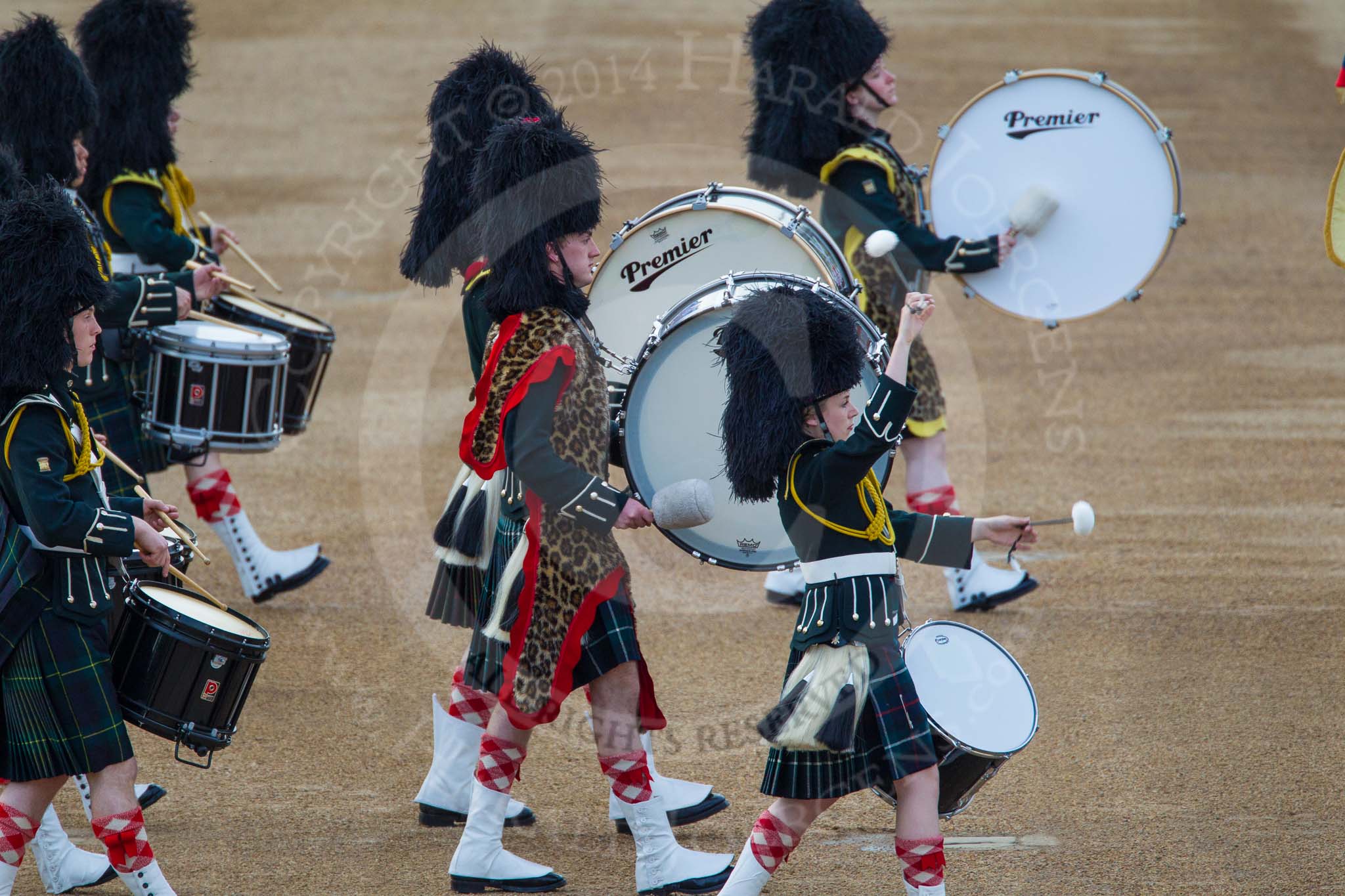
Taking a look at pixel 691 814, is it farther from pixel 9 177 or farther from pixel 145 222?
pixel 145 222

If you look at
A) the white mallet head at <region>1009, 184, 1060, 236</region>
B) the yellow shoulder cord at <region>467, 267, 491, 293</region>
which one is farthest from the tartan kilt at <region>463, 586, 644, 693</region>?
the white mallet head at <region>1009, 184, 1060, 236</region>

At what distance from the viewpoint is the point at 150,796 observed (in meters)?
3.77

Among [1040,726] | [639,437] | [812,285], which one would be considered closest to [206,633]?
[639,437]

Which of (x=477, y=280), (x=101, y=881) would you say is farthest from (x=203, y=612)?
(x=477, y=280)

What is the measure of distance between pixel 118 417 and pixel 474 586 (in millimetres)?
1440

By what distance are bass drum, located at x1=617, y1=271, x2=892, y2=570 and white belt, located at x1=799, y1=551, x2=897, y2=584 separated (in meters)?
0.37

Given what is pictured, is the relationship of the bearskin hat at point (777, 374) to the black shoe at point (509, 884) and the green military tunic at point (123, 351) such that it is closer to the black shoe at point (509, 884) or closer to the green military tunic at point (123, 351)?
the black shoe at point (509, 884)

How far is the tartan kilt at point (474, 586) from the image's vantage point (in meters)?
3.31

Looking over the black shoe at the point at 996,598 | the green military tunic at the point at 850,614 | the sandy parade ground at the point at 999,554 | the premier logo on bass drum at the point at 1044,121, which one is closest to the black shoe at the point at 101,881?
the sandy parade ground at the point at 999,554

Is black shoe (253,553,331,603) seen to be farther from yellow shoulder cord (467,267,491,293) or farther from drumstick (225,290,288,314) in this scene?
yellow shoulder cord (467,267,491,293)

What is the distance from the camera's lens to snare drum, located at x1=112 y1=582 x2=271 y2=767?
3.10 m

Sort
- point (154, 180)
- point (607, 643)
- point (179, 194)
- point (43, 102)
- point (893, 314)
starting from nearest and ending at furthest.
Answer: point (607, 643) → point (43, 102) → point (893, 314) → point (154, 180) → point (179, 194)

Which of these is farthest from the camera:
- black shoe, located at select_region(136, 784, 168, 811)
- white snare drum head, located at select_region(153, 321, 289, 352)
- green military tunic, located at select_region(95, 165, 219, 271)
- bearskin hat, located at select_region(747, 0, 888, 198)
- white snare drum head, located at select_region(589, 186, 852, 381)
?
green military tunic, located at select_region(95, 165, 219, 271)

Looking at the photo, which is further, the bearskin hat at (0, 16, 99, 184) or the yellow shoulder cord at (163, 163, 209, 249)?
the yellow shoulder cord at (163, 163, 209, 249)
